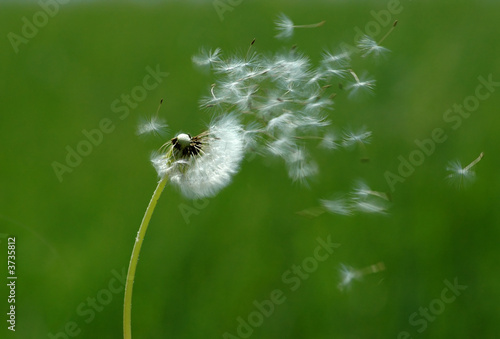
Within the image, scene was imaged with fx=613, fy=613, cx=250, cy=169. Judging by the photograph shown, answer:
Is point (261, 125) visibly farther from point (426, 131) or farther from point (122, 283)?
point (426, 131)

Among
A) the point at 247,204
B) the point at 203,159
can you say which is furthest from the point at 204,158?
the point at 247,204

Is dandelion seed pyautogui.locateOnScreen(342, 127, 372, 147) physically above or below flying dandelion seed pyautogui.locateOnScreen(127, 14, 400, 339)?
below

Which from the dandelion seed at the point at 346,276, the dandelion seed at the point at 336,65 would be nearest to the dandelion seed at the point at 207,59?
the dandelion seed at the point at 336,65

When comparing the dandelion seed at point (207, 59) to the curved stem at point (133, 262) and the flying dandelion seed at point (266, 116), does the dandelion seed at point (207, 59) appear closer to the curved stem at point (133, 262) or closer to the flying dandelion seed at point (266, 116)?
the flying dandelion seed at point (266, 116)

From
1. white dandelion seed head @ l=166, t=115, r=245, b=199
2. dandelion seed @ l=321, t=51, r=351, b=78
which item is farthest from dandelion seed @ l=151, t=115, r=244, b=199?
dandelion seed @ l=321, t=51, r=351, b=78

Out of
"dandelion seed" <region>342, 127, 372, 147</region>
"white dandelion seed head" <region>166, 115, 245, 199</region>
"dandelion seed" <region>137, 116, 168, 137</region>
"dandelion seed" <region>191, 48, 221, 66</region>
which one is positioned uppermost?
"dandelion seed" <region>191, 48, 221, 66</region>

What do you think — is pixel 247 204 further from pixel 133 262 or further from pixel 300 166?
pixel 133 262

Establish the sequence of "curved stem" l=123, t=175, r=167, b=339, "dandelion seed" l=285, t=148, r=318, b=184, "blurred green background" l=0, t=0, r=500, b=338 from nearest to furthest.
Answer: "curved stem" l=123, t=175, r=167, b=339 < "dandelion seed" l=285, t=148, r=318, b=184 < "blurred green background" l=0, t=0, r=500, b=338

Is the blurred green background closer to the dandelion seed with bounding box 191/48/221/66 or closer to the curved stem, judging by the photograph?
the dandelion seed with bounding box 191/48/221/66
